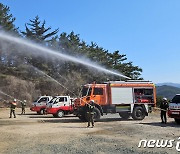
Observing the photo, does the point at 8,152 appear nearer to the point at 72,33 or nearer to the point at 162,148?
the point at 162,148

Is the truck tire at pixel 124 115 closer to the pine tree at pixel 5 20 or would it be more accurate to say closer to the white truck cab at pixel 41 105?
the white truck cab at pixel 41 105

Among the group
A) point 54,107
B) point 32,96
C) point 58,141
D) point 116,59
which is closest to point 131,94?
point 54,107

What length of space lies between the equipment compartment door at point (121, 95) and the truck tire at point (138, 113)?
0.80 m

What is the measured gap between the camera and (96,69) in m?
50.1

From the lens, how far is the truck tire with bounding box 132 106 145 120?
2182cm

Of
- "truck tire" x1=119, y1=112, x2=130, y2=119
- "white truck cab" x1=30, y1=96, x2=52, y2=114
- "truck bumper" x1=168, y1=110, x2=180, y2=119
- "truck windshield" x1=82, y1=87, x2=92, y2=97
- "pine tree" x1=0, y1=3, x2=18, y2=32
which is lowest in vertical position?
"truck tire" x1=119, y1=112, x2=130, y2=119

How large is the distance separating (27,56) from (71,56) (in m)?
7.55

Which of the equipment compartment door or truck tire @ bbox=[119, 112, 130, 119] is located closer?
the equipment compartment door

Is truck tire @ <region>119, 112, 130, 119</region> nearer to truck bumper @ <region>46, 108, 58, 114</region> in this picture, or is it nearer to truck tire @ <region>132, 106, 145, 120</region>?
truck tire @ <region>132, 106, 145, 120</region>

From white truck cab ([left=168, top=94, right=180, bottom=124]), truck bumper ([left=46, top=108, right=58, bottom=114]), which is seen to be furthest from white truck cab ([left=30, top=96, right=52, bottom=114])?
white truck cab ([left=168, top=94, right=180, bottom=124])

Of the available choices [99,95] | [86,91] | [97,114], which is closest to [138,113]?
[99,95]

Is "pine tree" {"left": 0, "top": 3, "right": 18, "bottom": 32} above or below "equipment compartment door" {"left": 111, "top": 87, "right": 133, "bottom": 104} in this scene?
above

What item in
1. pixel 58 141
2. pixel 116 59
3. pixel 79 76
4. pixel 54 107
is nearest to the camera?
pixel 58 141

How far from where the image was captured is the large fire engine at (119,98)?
68.0 ft
